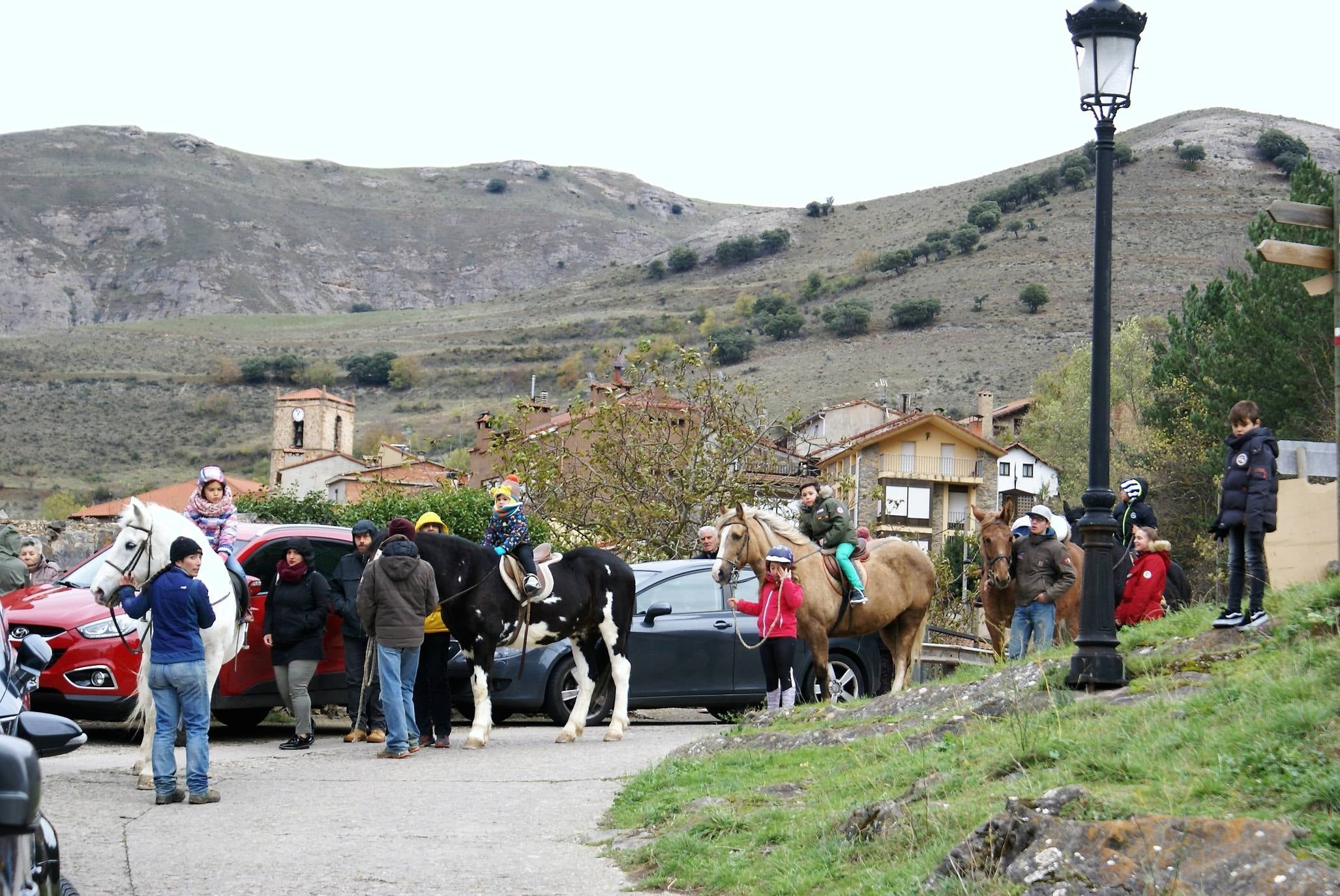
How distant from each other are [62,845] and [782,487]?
24.3m

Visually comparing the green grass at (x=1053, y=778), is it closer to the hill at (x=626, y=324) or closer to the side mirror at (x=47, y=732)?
the side mirror at (x=47, y=732)

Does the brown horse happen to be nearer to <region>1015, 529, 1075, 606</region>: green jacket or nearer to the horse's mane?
<region>1015, 529, 1075, 606</region>: green jacket

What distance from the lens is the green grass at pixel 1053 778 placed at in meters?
5.88

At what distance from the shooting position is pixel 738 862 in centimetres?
727

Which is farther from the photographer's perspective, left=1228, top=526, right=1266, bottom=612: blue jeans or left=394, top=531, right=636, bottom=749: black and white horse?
left=394, top=531, right=636, bottom=749: black and white horse

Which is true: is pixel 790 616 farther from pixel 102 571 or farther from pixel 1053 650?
pixel 102 571

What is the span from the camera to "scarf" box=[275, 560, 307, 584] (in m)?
14.5

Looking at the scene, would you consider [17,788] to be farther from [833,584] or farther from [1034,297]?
[1034,297]

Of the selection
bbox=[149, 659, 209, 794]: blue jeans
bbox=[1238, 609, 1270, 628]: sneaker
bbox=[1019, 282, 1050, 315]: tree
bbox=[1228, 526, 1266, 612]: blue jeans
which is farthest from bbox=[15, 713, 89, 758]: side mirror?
bbox=[1019, 282, 1050, 315]: tree

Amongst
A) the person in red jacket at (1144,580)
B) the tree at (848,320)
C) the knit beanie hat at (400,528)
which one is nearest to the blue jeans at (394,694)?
the knit beanie hat at (400,528)

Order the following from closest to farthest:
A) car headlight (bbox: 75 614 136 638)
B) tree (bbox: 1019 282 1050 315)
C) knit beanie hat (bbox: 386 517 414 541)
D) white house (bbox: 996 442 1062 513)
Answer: knit beanie hat (bbox: 386 517 414 541), car headlight (bbox: 75 614 136 638), white house (bbox: 996 442 1062 513), tree (bbox: 1019 282 1050 315)

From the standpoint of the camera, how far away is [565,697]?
55.4 feet

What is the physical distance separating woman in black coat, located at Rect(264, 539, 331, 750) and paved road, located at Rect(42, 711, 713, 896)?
1.47 feet

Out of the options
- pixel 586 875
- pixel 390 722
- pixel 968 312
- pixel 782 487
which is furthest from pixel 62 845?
pixel 968 312
